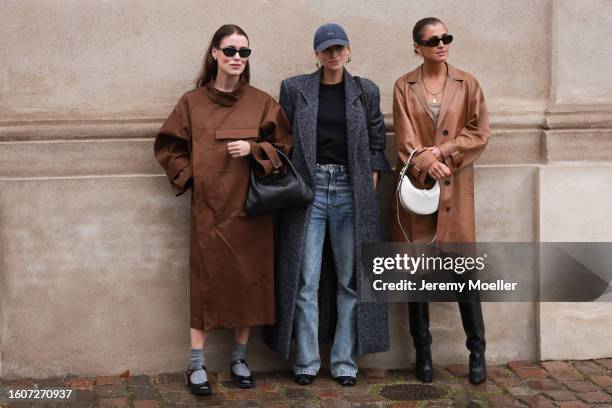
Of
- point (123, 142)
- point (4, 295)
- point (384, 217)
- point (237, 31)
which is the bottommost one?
point (4, 295)

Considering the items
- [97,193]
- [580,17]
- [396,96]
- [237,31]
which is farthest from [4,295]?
[580,17]

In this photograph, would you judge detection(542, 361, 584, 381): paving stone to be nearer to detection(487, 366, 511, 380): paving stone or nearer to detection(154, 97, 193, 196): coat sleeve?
detection(487, 366, 511, 380): paving stone

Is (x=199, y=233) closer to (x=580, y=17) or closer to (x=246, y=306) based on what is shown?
(x=246, y=306)

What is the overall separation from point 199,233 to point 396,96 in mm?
1395

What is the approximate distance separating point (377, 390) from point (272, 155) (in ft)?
5.02

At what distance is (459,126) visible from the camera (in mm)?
5867

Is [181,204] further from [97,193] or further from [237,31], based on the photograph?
[237,31]

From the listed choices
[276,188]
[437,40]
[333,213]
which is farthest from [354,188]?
[437,40]

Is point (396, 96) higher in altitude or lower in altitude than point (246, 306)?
higher

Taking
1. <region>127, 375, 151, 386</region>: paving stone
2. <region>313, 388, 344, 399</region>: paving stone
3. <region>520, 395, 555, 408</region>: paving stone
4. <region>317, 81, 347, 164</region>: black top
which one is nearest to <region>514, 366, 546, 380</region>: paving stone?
<region>520, 395, 555, 408</region>: paving stone

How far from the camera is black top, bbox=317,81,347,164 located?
5.88 m

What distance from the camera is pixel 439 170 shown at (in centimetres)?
566

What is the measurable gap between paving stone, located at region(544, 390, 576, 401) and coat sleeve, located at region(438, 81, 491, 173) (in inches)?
55.2

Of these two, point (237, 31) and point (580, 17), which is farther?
point (580, 17)
